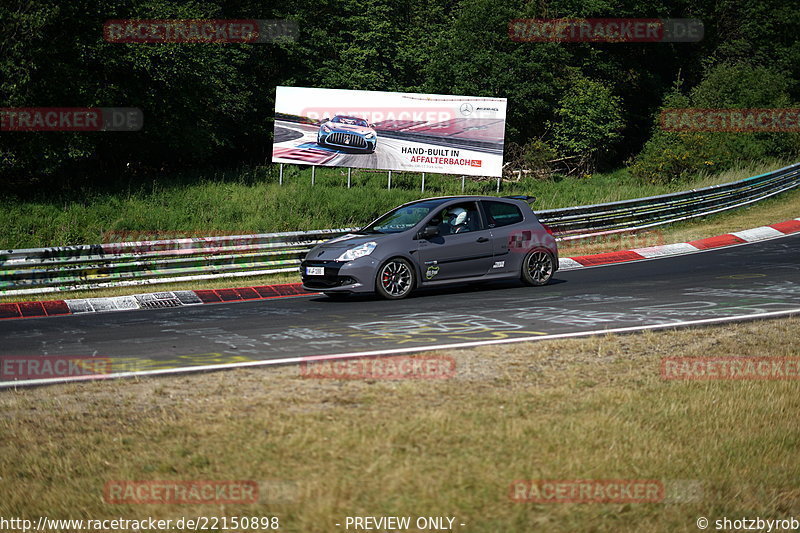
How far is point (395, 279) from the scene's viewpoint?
12.9 m

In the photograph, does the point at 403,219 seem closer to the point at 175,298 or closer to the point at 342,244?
the point at 342,244

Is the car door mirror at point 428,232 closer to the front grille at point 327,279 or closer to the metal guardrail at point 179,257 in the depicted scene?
the front grille at point 327,279

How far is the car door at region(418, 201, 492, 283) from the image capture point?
13.2 meters

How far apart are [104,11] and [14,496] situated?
29337 mm

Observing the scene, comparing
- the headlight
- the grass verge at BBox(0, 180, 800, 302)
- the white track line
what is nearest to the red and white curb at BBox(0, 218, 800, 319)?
the grass verge at BBox(0, 180, 800, 302)

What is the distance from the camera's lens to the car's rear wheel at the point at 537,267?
1415 centimetres

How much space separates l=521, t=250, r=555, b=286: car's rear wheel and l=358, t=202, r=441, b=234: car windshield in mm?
1907

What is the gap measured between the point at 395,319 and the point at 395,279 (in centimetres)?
223

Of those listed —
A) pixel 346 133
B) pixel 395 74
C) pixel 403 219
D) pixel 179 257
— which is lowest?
pixel 179 257

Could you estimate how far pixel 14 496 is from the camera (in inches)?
177

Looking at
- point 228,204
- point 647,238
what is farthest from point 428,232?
point 228,204

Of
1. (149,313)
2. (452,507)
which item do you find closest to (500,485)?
(452,507)

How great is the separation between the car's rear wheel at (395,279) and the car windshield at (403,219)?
657mm

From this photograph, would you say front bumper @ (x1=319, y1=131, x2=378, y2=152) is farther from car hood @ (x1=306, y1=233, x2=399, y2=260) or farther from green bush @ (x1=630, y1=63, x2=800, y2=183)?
car hood @ (x1=306, y1=233, x2=399, y2=260)
